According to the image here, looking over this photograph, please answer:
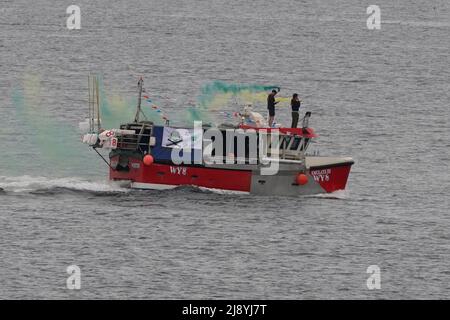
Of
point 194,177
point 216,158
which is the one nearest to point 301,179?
point 216,158

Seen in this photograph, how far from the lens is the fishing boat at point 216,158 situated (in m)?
88.5

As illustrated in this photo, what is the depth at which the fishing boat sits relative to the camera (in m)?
88.5

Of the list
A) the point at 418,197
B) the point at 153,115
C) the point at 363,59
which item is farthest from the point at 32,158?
the point at 363,59

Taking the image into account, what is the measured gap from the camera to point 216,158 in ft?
291

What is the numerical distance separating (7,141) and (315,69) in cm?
7222

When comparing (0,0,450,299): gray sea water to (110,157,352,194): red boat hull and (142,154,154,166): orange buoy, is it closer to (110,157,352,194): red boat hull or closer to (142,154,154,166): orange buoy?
(110,157,352,194): red boat hull
